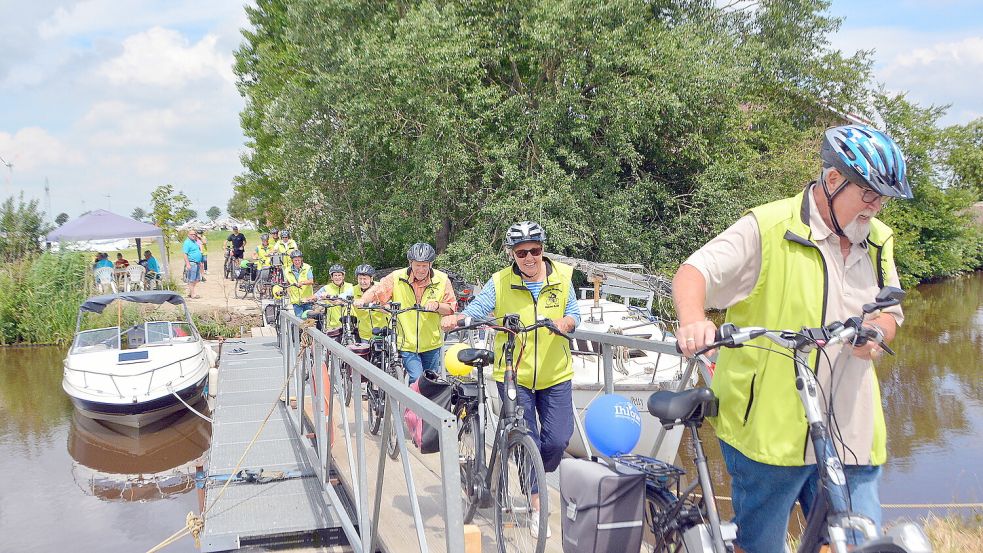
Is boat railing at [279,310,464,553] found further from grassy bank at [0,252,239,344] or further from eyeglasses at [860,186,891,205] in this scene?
grassy bank at [0,252,239,344]

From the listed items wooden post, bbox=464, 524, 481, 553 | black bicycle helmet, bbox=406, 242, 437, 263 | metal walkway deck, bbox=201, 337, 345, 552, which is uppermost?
black bicycle helmet, bbox=406, 242, 437, 263

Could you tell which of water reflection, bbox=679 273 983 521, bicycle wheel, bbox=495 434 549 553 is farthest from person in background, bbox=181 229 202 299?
bicycle wheel, bbox=495 434 549 553

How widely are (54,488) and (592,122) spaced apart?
49.8 ft

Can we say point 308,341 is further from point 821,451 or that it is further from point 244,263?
point 244,263

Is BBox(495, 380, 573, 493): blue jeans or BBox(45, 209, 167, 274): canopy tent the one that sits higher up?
BBox(45, 209, 167, 274): canopy tent

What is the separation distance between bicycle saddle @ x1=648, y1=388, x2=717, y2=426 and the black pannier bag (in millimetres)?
267

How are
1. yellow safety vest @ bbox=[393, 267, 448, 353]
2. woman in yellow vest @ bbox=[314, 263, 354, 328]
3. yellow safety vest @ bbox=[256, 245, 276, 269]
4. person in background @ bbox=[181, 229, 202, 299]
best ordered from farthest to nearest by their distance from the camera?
person in background @ bbox=[181, 229, 202, 299] < yellow safety vest @ bbox=[256, 245, 276, 269] < woman in yellow vest @ bbox=[314, 263, 354, 328] < yellow safety vest @ bbox=[393, 267, 448, 353]

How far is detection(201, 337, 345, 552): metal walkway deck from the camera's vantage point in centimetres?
579

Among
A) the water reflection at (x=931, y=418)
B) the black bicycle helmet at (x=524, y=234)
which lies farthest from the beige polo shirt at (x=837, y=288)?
the water reflection at (x=931, y=418)

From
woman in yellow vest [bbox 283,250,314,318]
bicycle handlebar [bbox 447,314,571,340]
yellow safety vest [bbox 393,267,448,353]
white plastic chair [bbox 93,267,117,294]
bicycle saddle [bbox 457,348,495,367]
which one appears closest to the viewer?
bicycle handlebar [bbox 447,314,571,340]

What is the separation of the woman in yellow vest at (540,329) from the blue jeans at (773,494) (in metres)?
1.87

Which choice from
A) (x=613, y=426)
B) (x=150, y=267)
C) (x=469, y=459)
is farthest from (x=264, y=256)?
(x=613, y=426)

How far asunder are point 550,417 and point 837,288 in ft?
7.75

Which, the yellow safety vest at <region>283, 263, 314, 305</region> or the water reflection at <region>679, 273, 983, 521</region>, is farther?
the yellow safety vest at <region>283, 263, 314, 305</region>
